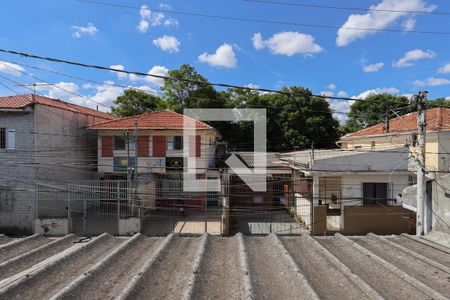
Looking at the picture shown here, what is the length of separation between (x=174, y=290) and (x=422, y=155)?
601 cm

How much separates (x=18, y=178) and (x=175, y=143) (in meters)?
9.02

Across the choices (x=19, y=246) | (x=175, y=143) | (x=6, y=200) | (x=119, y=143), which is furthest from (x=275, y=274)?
(x=119, y=143)

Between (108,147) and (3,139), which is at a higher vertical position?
(3,139)

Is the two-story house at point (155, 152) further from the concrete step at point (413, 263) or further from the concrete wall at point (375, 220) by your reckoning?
the concrete step at point (413, 263)

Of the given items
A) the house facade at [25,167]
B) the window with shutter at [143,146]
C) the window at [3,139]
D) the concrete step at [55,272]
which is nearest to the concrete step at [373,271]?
the concrete step at [55,272]

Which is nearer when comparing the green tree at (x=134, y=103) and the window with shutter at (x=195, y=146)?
the window with shutter at (x=195, y=146)

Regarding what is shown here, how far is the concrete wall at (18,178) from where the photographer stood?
17.8 meters

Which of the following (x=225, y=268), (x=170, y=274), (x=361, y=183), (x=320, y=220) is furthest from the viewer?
(x=361, y=183)

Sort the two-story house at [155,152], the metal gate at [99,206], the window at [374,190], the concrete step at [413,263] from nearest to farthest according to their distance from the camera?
the concrete step at [413,263], the metal gate at [99,206], the window at [374,190], the two-story house at [155,152]

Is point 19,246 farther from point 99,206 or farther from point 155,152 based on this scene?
point 155,152

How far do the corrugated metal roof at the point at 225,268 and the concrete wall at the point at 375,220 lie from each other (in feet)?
34.8

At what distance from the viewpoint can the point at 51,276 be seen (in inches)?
185

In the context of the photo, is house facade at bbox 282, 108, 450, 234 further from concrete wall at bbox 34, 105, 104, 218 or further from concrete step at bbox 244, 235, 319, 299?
concrete wall at bbox 34, 105, 104, 218

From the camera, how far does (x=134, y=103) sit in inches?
1453
